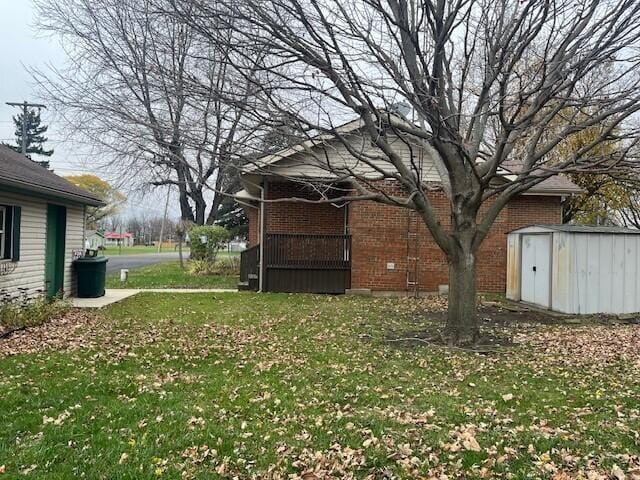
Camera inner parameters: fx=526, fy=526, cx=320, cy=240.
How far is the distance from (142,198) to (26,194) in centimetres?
1897

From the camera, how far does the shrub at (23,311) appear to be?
28.9ft

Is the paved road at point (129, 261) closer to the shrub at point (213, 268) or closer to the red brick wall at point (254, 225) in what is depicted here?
the shrub at point (213, 268)

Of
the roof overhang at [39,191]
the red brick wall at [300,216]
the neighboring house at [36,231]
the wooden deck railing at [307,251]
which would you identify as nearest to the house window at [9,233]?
the neighboring house at [36,231]

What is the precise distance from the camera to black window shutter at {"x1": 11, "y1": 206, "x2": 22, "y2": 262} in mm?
10414

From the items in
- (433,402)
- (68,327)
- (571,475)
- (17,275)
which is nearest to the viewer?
(571,475)

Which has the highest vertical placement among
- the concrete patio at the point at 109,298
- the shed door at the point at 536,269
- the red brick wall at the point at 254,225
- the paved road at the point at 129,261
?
the red brick wall at the point at 254,225

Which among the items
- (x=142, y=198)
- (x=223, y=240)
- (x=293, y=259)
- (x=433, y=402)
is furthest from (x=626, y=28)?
(x=142, y=198)

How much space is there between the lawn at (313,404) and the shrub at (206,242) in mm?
14733

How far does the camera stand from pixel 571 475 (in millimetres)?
3598

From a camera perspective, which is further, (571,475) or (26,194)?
(26,194)

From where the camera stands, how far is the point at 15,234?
1046cm

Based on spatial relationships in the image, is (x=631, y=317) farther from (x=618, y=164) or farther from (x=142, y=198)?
(x=142, y=198)

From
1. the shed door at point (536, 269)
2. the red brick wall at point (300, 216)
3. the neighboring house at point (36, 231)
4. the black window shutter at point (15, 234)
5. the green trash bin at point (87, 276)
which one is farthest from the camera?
the red brick wall at point (300, 216)

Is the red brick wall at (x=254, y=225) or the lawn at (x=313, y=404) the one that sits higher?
the red brick wall at (x=254, y=225)
